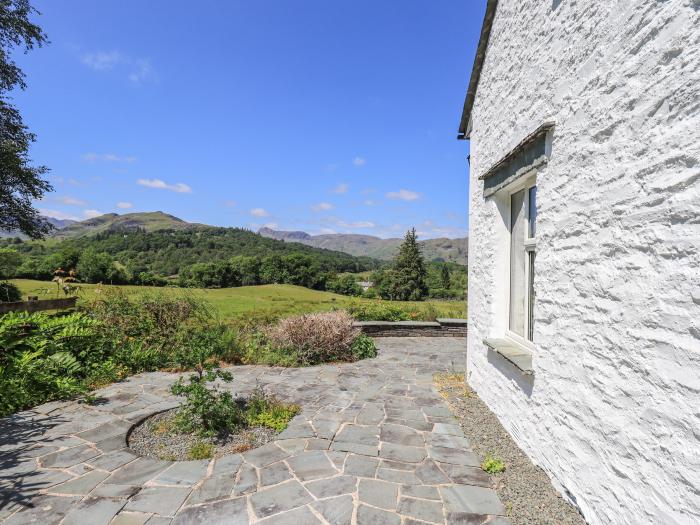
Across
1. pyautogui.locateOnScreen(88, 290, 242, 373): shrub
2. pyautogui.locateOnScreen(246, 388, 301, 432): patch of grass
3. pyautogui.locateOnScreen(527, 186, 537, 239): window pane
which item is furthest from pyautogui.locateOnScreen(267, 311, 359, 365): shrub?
pyautogui.locateOnScreen(527, 186, 537, 239): window pane

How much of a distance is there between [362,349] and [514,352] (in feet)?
15.1

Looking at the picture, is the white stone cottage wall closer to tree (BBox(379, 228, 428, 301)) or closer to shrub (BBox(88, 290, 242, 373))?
shrub (BBox(88, 290, 242, 373))

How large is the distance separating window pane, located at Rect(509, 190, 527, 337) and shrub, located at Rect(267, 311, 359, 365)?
13.4 ft

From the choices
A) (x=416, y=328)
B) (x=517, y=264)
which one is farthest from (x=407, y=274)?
(x=517, y=264)

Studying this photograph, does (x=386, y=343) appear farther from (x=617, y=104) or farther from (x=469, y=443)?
(x=617, y=104)

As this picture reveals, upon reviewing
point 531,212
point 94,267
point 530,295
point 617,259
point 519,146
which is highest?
point 519,146

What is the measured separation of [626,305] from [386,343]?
796 centimetres

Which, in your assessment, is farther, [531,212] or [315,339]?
[315,339]

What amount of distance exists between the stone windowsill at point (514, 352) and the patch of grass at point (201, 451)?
314 cm

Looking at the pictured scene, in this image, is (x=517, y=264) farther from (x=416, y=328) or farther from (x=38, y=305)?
(x=38, y=305)

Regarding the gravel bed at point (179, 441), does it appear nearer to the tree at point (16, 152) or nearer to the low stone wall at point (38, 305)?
the low stone wall at point (38, 305)

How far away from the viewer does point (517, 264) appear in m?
4.34

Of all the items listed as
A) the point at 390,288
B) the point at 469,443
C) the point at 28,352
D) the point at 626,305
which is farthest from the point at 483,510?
the point at 390,288

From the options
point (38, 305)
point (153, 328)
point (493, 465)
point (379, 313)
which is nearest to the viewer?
point (493, 465)
